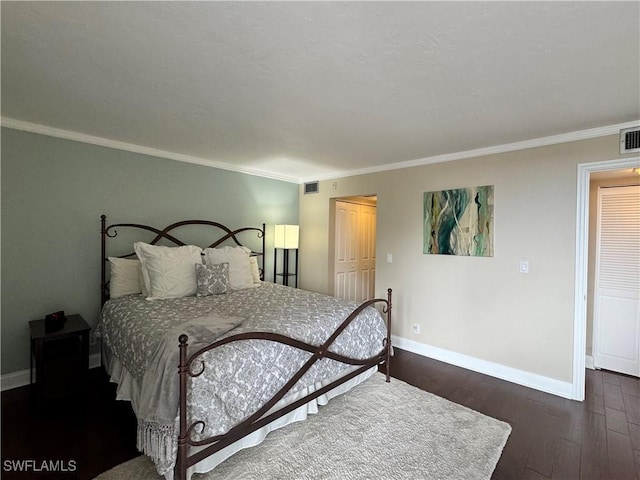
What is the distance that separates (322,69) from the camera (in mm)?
1824

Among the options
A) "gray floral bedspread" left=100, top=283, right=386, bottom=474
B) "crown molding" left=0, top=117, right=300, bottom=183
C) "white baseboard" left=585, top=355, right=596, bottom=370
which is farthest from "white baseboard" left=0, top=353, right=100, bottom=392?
"white baseboard" left=585, top=355, right=596, bottom=370

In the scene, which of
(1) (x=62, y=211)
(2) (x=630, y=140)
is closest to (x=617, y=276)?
(2) (x=630, y=140)

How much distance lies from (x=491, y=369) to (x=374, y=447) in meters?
1.93

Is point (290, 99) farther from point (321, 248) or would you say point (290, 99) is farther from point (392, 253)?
point (321, 248)

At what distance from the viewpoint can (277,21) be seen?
1429mm

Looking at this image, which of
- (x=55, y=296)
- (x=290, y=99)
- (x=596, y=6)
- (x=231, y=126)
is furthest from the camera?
(x=55, y=296)

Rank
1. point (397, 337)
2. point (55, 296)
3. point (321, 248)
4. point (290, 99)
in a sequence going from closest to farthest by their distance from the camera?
point (290, 99) < point (55, 296) < point (397, 337) < point (321, 248)

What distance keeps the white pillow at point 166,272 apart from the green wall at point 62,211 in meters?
0.60

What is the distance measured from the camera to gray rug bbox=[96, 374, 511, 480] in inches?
72.3

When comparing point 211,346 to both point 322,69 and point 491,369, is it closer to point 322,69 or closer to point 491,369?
point 322,69

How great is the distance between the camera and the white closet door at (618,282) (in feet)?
10.9

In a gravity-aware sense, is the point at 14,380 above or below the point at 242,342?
below

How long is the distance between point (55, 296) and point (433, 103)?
3904 millimetres

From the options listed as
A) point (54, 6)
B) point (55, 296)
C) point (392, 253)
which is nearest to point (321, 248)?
point (392, 253)
